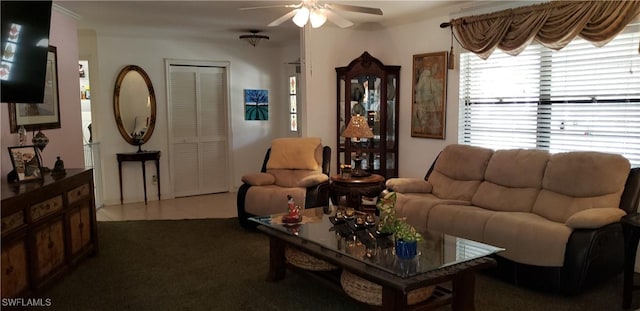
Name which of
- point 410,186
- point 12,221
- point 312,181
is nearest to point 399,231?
point 410,186

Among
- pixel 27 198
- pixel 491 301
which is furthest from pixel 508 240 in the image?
pixel 27 198

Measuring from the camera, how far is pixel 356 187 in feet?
15.3

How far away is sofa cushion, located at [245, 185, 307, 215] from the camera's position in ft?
15.3

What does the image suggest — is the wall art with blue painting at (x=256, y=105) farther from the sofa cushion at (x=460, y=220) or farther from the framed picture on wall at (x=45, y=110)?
the sofa cushion at (x=460, y=220)

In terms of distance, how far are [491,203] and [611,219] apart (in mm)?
958

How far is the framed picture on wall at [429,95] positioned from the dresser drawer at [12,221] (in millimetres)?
3887

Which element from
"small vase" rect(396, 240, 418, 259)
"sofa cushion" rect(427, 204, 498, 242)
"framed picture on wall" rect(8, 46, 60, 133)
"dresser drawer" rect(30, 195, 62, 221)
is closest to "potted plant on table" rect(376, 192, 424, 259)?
"small vase" rect(396, 240, 418, 259)

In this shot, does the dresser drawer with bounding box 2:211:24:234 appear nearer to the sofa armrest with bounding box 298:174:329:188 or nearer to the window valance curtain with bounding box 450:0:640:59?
the sofa armrest with bounding box 298:174:329:188

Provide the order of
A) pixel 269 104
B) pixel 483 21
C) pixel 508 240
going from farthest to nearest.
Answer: pixel 269 104 → pixel 483 21 → pixel 508 240

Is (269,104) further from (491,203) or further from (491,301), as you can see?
(491,301)

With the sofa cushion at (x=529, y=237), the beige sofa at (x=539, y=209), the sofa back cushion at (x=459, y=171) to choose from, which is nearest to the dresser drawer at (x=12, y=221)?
the beige sofa at (x=539, y=209)

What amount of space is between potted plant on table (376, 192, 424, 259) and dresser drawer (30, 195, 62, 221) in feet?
7.60

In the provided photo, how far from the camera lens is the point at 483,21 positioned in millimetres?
4484

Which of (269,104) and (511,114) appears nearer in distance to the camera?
(511,114)
